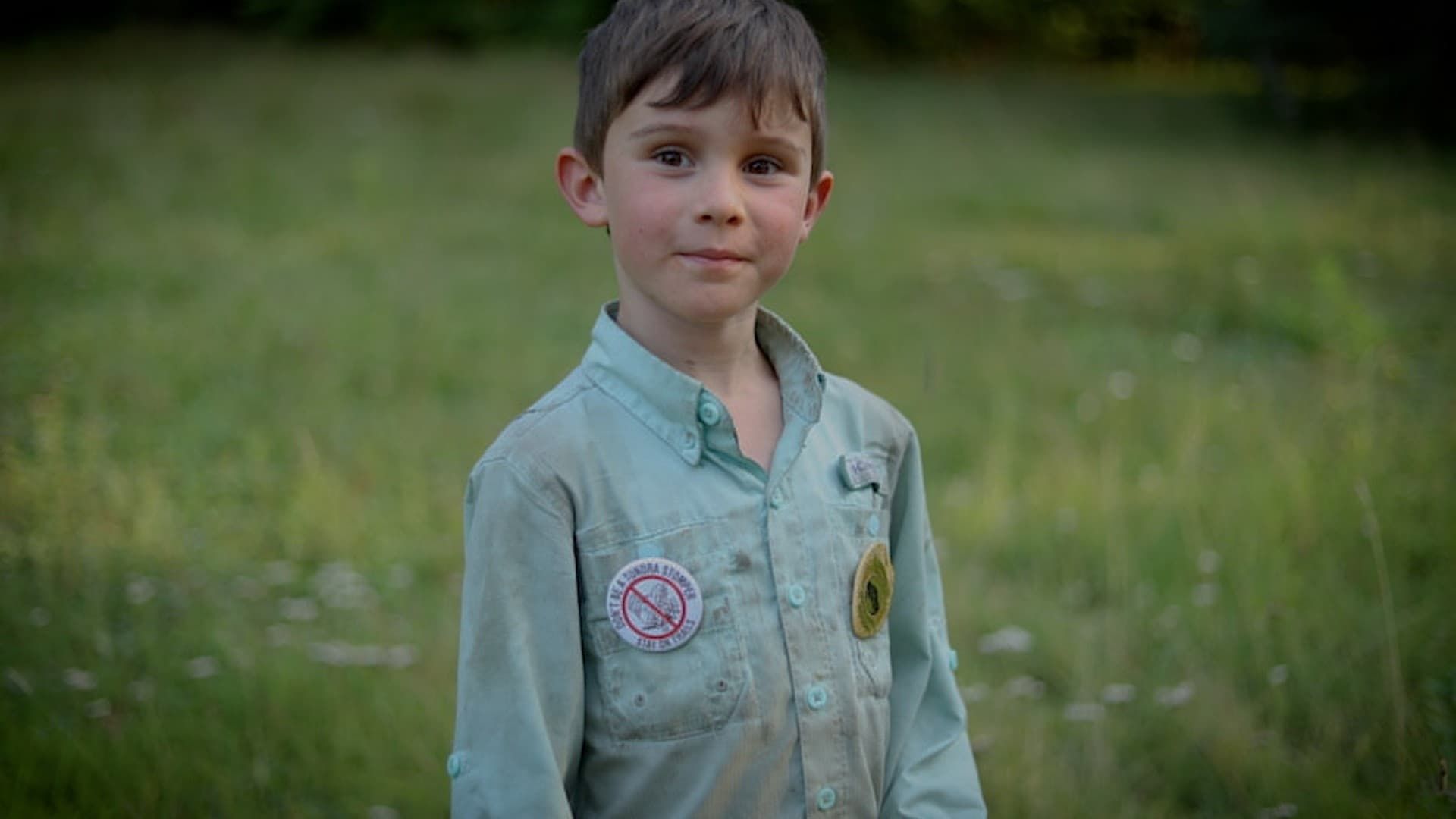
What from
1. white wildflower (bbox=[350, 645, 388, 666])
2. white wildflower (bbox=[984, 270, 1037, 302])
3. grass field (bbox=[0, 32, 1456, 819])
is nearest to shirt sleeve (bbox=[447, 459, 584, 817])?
grass field (bbox=[0, 32, 1456, 819])

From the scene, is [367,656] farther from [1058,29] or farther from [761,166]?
[1058,29]

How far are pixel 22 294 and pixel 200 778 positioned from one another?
4.41m

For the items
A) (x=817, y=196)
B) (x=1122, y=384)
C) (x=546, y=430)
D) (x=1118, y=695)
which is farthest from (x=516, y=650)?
(x=1122, y=384)

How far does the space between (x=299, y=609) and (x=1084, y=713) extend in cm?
213

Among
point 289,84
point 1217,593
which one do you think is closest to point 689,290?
point 1217,593

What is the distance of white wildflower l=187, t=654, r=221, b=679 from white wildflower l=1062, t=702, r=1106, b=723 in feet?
6.93

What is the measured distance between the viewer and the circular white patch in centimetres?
182

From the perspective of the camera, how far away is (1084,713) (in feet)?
10.6

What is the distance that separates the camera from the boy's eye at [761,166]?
1.89 m

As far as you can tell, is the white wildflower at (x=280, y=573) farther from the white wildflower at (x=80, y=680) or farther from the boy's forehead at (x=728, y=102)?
the boy's forehead at (x=728, y=102)

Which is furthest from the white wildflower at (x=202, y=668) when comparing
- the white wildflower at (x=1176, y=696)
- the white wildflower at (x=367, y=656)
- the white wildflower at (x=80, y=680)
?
the white wildflower at (x=1176, y=696)

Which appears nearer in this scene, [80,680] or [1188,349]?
[80,680]

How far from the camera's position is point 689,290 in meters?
1.85

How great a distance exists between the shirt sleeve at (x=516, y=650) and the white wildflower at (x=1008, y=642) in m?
2.04
